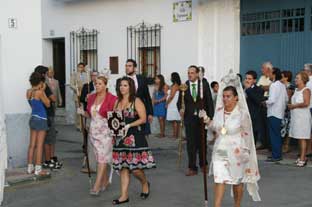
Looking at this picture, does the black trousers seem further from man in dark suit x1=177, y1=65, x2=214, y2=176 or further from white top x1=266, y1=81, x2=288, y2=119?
white top x1=266, y1=81, x2=288, y2=119

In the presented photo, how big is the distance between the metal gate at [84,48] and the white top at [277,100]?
25.3 feet

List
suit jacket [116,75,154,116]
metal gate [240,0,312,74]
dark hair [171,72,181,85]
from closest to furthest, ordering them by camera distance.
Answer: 1. suit jacket [116,75,154,116]
2. metal gate [240,0,312,74]
3. dark hair [171,72,181,85]

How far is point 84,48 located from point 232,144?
37.6 feet

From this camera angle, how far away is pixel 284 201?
729 centimetres

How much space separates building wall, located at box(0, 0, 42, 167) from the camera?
9156 millimetres

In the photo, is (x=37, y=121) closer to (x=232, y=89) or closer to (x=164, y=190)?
(x=164, y=190)

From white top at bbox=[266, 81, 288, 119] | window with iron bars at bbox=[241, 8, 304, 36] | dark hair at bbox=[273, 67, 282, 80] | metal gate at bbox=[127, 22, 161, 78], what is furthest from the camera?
metal gate at bbox=[127, 22, 161, 78]

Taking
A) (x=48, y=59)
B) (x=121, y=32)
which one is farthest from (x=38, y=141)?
(x=48, y=59)

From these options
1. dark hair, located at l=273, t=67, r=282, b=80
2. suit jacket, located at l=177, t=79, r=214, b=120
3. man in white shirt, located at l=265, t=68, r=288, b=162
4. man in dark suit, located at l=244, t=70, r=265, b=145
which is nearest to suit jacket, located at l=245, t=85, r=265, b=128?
man in dark suit, located at l=244, t=70, r=265, b=145

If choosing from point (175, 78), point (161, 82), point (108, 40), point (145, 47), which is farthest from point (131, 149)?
point (108, 40)

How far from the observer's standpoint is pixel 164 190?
7977 millimetres

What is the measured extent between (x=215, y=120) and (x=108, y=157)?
200 centimetres

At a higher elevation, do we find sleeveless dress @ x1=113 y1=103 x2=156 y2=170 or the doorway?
the doorway

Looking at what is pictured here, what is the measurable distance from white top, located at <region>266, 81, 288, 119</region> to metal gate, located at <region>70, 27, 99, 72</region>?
7.72 metres
